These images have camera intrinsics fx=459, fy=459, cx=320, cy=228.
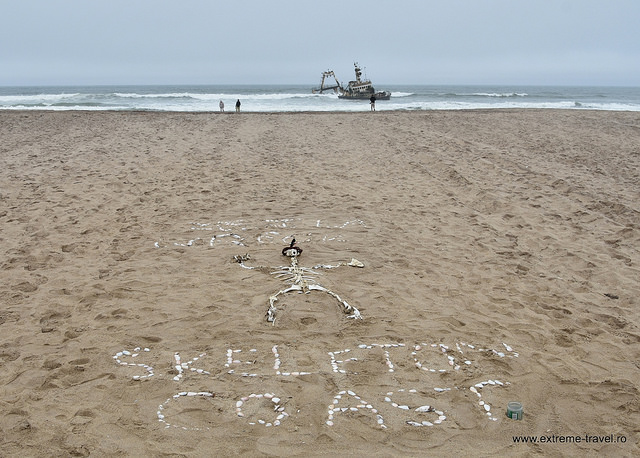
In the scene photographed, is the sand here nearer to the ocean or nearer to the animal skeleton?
the animal skeleton

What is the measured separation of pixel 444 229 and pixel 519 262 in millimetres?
1242

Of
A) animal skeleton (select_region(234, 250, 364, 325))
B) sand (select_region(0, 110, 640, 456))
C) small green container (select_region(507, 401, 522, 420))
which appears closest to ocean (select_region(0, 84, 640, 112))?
sand (select_region(0, 110, 640, 456))

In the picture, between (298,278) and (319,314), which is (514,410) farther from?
(298,278)

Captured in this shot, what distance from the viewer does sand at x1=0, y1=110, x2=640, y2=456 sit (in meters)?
2.80

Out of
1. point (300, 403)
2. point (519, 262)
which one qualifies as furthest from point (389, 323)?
point (519, 262)

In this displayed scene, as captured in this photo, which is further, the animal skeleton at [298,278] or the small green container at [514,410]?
the animal skeleton at [298,278]

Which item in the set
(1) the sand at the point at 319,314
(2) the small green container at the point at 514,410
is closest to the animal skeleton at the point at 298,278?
(1) the sand at the point at 319,314

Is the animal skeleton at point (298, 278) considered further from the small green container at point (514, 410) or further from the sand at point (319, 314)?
the small green container at point (514, 410)

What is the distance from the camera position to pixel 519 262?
17.1 feet

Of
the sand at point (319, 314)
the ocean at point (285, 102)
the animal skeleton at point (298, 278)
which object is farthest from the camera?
the ocean at point (285, 102)

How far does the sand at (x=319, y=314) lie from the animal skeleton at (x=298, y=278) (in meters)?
0.06

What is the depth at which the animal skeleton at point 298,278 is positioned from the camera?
13.4ft

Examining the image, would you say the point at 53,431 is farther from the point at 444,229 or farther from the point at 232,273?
the point at 444,229

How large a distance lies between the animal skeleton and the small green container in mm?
1464
